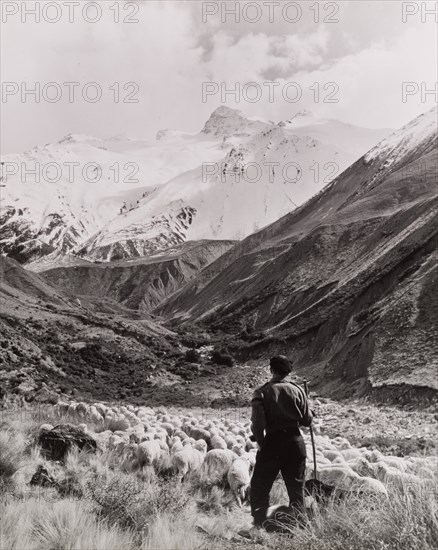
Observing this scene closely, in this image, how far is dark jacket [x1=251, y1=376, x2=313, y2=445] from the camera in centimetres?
638

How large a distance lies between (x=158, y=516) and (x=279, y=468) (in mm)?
2034

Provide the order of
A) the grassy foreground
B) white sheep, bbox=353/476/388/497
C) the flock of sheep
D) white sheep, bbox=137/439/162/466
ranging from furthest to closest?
white sheep, bbox=137/439/162/466
the flock of sheep
white sheep, bbox=353/476/388/497
the grassy foreground

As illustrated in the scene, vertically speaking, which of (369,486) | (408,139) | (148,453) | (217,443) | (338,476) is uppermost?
(408,139)

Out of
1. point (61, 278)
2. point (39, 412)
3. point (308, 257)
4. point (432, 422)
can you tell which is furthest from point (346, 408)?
point (61, 278)

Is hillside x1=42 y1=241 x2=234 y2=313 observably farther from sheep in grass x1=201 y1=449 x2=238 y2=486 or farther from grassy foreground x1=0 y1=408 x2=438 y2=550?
grassy foreground x1=0 y1=408 x2=438 y2=550

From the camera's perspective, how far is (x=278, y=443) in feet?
21.1

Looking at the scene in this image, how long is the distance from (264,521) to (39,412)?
1110 cm

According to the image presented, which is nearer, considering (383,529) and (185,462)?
(383,529)

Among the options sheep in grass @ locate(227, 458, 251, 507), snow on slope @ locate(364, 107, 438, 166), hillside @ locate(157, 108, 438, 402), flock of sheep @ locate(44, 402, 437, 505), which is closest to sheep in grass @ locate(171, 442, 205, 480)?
flock of sheep @ locate(44, 402, 437, 505)

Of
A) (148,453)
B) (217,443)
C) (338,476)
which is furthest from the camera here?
(217,443)

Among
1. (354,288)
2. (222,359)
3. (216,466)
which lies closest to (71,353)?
(222,359)

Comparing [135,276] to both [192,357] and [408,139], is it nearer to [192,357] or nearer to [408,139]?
[408,139]

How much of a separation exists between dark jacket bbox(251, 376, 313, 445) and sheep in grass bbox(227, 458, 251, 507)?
182cm

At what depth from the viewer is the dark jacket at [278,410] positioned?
6379 millimetres
